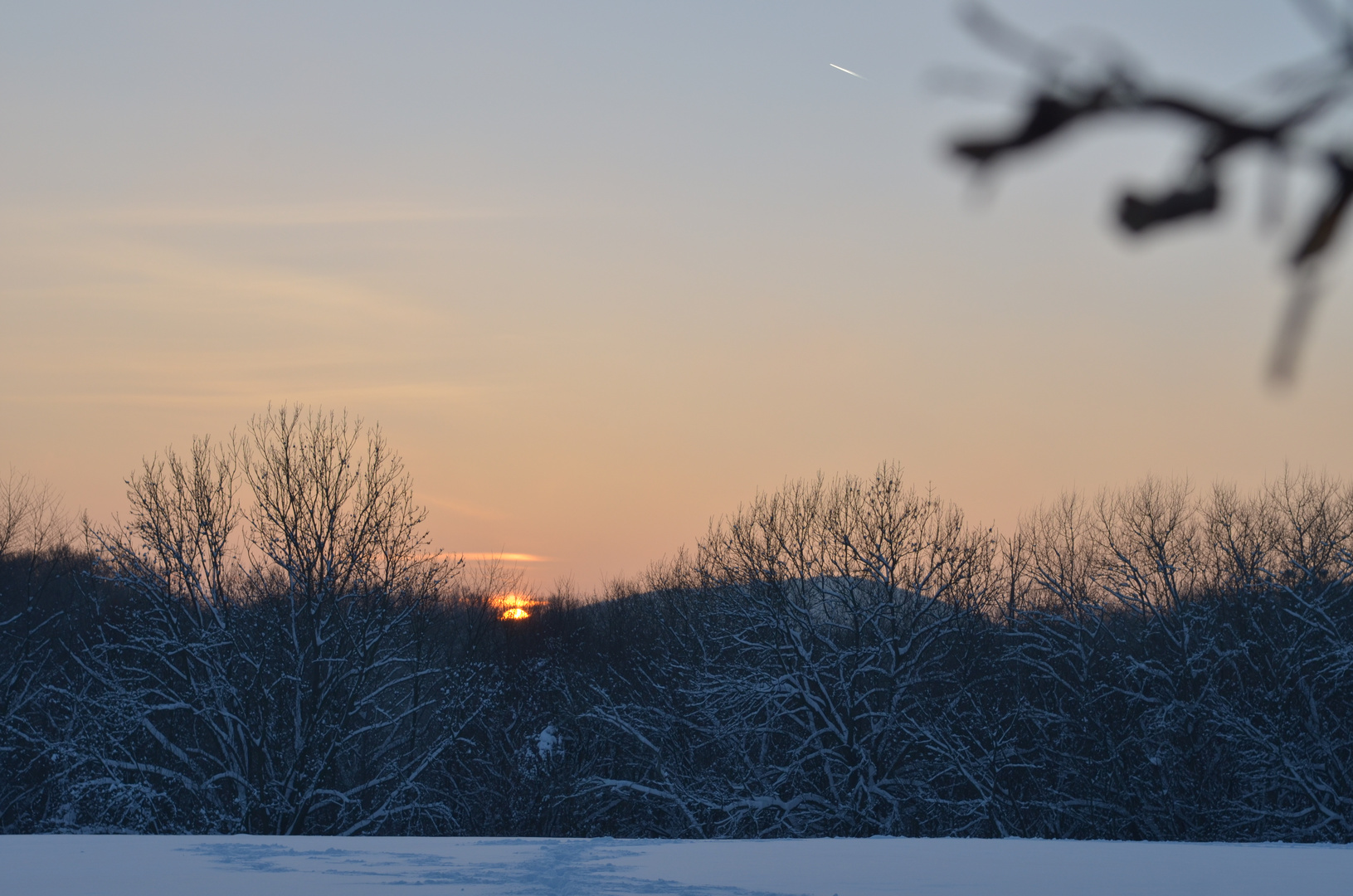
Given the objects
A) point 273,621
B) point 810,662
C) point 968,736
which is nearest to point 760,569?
point 810,662

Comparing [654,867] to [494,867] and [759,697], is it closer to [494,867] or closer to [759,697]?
[494,867]

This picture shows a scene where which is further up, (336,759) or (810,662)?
(810,662)

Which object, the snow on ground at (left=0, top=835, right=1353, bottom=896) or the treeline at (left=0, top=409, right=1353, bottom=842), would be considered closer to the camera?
the snow on ground at (left=0, top=835, right=1353, bottom=896)

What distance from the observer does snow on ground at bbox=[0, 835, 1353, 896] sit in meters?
9.98

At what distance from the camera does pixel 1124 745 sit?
2931 cm

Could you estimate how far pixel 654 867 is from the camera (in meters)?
11.6

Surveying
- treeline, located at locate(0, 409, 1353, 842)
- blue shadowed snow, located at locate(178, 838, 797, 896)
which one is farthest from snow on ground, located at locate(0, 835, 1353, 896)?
treeline, located at locate(0, 409, 1353, 842)

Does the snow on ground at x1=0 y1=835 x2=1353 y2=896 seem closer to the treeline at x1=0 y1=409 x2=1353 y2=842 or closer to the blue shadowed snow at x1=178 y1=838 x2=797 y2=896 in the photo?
the blue shadowed snow at x1=178 y1=838 x2=797 y2=896

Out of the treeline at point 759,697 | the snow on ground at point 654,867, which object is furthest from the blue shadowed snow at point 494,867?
the treeline at point 759,697

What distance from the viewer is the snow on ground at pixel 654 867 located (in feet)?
32.7

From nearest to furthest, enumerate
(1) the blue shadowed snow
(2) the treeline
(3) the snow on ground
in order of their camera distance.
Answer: (3) the snow on ground
(1) the blue shadowed snow
(2) the treeline

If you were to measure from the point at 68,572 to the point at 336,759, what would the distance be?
13.1 m

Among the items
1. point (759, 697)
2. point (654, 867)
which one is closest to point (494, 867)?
point (654, 867)

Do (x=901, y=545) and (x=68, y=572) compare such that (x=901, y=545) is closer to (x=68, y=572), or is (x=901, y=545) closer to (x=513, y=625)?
(x=513, y=625)
